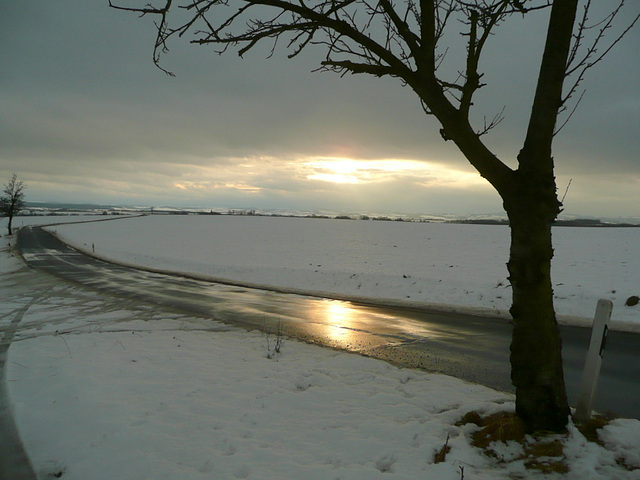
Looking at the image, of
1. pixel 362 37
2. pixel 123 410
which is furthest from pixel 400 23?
pixel 123 410

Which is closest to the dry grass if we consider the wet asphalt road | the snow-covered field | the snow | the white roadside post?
the snow

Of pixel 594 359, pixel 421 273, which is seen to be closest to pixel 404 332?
pixel 594 359

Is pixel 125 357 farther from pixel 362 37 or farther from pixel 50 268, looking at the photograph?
pixel 50 268

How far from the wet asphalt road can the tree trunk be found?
2.08 metres

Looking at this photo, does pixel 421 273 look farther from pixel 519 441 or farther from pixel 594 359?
pixel 519 441

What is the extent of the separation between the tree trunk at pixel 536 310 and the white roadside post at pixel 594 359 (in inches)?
15.8

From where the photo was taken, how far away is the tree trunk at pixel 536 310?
386cm

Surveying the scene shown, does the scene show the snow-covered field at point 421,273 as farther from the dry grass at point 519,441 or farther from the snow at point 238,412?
the dry grass at point 519,441

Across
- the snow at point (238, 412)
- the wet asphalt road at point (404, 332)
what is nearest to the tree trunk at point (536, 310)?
the snow at point (238, 412)

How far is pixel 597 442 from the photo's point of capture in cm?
383

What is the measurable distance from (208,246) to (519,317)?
116 feet

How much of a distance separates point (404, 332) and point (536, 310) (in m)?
5.77

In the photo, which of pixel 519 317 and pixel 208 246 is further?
pixel 208 246

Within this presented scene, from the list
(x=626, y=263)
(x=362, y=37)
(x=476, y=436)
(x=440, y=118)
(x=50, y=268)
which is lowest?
(x=50, y=268)
